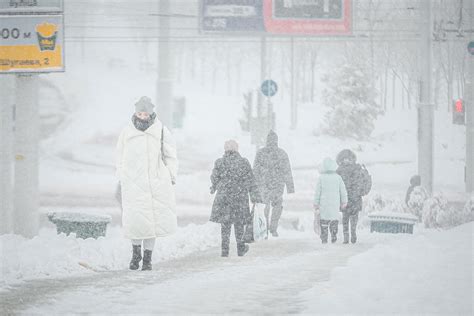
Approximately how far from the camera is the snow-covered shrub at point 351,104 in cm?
4866

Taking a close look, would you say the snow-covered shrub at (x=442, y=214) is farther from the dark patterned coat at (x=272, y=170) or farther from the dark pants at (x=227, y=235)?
the dark pants at (x=227, y=235)

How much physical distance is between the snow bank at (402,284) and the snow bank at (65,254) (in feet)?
9.13

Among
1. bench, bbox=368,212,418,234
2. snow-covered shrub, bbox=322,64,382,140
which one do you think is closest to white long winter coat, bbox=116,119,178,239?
bench, bbox=368,212,418,234

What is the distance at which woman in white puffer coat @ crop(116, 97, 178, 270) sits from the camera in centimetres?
1054

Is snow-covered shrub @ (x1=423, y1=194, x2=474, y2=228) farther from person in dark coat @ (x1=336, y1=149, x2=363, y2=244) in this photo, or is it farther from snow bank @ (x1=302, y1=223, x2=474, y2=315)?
snow bank @ (x1=302, y1=223, x2=474, y2=315)

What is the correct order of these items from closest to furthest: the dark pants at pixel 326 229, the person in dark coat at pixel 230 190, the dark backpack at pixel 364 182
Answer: the person in dark coat at pixel 230 190
the dark pants at pixel 326 229
the dark backpack at pixel 364 182

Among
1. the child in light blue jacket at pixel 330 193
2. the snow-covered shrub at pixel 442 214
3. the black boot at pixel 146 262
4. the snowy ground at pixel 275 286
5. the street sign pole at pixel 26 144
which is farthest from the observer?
the snow-covered shrub at pixel 442 214

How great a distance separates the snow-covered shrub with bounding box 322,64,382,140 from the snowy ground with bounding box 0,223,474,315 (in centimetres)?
3636

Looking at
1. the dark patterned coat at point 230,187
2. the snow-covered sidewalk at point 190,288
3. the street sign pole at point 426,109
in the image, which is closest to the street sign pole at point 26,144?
the snow-covered sidewalk at point 190,288

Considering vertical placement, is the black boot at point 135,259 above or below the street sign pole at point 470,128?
below

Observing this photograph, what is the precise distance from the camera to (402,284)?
29.5 ft

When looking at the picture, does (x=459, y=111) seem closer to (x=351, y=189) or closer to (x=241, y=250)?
(x=351, y=189)

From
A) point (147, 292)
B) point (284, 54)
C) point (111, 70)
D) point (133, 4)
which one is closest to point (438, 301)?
point (147, 292)

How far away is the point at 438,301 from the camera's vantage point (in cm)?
805
